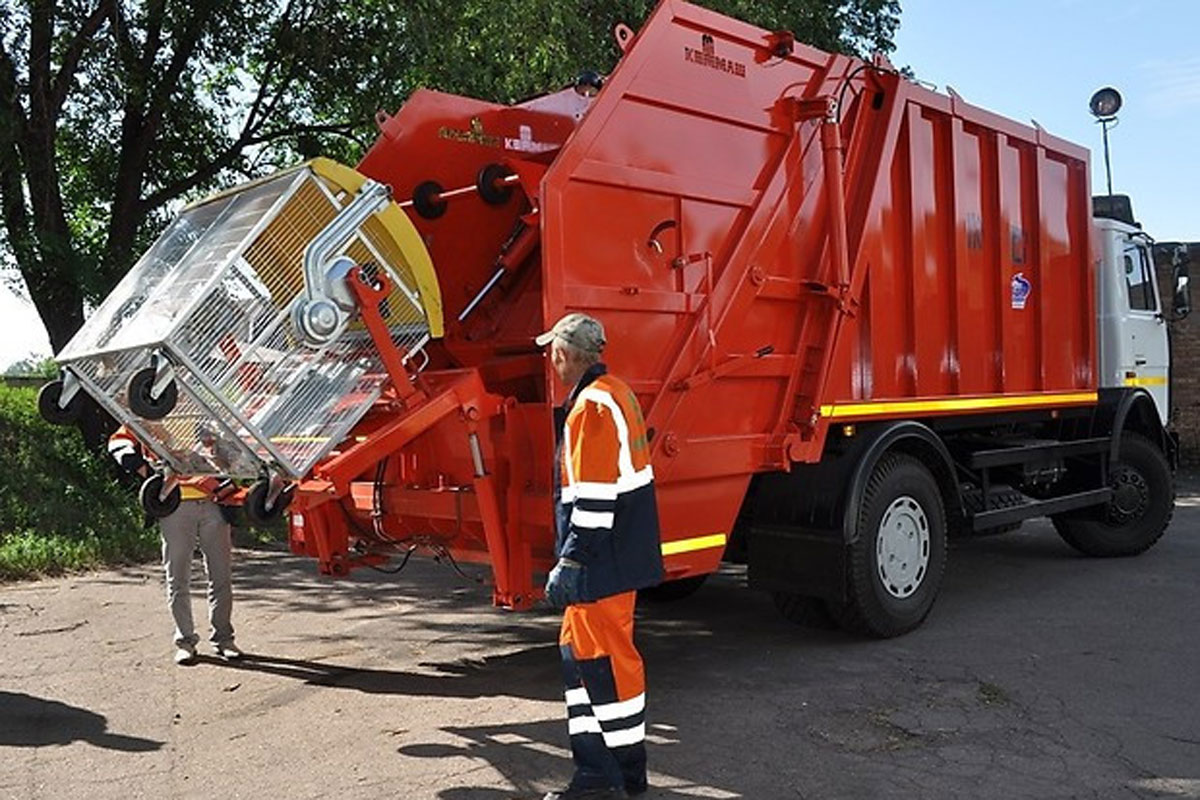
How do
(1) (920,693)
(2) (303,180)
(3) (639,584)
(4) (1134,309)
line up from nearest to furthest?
(3) (639,584) < (2) (303,180) < (1) (920,693) < (4) (1134,309)

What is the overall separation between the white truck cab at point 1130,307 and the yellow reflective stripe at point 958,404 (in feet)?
1.47

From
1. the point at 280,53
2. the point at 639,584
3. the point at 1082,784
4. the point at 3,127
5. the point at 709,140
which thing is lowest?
the point at 1082,784

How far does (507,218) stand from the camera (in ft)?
18.6

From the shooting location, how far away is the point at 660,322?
4945 mm

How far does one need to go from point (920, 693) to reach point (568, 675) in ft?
6.40

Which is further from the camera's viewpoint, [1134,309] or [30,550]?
[30,550]

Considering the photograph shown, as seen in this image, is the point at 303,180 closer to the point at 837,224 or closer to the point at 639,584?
the point at 639,584

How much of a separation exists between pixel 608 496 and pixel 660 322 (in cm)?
148

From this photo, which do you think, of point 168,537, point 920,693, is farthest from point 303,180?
point 920,693

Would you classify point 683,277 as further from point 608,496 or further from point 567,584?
point 567,584

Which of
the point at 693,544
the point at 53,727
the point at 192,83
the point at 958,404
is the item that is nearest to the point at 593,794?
the point at 693,544

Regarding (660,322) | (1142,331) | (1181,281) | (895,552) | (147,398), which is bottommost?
(895,552)

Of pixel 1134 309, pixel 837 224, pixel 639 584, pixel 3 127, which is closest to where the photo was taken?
pixel 639 584

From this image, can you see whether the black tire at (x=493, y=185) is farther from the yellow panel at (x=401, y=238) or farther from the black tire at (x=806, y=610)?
the black tire at (x=806, y=610)
